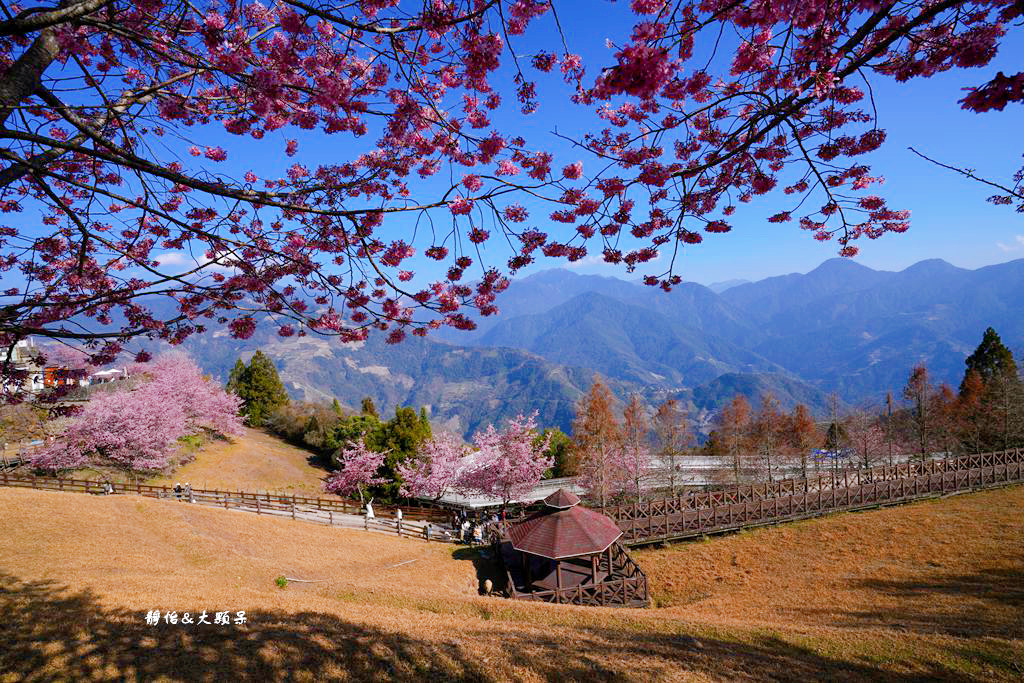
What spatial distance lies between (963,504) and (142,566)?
3287cm

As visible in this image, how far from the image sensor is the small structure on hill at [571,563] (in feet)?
51.2

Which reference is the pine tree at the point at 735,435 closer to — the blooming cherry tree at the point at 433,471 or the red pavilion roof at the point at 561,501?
the blooming cherry tree at the point at 433,471

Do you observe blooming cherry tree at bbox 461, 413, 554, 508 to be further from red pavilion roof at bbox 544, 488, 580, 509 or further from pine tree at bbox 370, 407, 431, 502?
red pavilion roof at bbox 544, 488, 580, 509

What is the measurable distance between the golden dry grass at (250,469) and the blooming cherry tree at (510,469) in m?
13.7

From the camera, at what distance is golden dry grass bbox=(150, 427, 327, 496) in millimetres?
32281

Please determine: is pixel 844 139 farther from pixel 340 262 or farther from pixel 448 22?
pixel 340 262

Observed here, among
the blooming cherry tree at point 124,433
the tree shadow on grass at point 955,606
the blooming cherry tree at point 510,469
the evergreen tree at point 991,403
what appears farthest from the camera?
the evergreen tree at point 991,403

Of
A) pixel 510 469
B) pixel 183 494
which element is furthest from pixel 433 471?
pixel 183 494

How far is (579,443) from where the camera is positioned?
35.8 metres

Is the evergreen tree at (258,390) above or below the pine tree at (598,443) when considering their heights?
above

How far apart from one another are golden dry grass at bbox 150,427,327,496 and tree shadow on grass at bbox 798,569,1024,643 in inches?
1270

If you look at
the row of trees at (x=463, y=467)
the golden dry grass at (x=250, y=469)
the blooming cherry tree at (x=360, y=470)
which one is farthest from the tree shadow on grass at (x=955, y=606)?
the golden dry grass at (x=250, y=469)

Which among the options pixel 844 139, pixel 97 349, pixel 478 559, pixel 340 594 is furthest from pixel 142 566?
pixel 844 139

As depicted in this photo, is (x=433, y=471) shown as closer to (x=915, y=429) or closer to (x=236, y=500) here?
(x=236, y=500)
